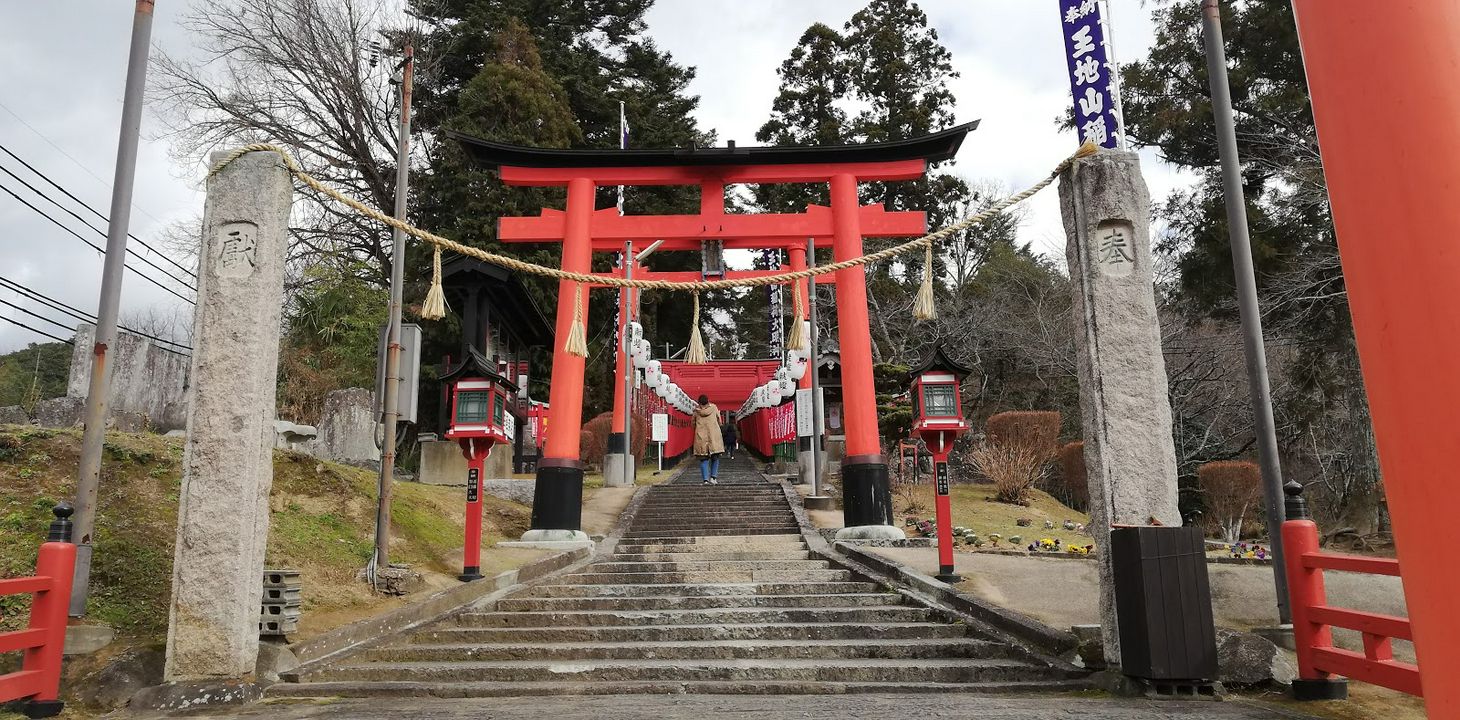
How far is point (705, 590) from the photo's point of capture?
26.3 ft

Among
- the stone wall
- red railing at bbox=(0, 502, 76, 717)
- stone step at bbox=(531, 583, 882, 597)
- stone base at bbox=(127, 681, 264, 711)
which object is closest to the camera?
red railing at bbox=(0, 502, 76, 717)

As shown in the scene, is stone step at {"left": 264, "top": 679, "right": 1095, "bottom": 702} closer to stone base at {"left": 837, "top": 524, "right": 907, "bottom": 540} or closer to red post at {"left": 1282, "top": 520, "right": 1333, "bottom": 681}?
red post at {"left": 1282, "top": 520, "right": 1333, "bottom": 681}

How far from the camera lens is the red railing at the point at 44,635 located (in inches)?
174

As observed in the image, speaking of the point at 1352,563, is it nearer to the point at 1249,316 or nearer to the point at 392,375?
the point at 1249,316

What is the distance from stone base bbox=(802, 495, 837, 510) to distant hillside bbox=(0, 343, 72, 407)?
1456 centimetres

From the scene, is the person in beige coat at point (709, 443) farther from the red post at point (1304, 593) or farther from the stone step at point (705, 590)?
the red post at point (1304, 593)

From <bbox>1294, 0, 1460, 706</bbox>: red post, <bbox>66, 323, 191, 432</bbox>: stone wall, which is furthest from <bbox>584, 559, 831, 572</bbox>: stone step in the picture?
<bbox>1294, 0, 1460, 706</bbox>: red post

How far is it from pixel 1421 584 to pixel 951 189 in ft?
97.1

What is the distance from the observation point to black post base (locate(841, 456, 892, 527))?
34.5 ft

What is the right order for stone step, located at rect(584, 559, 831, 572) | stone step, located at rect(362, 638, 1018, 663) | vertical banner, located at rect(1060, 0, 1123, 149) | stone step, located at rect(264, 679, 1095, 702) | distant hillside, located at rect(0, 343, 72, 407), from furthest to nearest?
distant hillside, located at rect(0, 343, 72, 407), vertical banner, located at rect(1060, 0, 1123, 149), stone step, located at rect(584, 559, 831, 572), stone step, located at rect(362, 638, 1018, 663), stone step, located at rect(264, 679, 1095, 702)

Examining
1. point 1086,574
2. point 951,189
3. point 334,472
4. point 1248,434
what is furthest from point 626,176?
point 951,189

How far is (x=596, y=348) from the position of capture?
26953 mm

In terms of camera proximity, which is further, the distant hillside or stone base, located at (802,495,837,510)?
the distant hillside

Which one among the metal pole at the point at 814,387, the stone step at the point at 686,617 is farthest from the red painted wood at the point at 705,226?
the stone step at the point at 686,617
